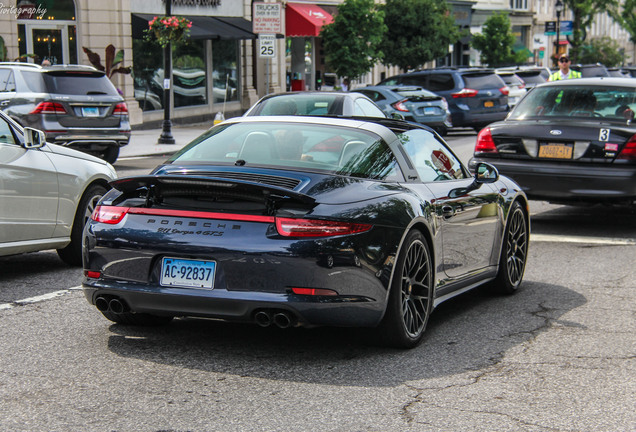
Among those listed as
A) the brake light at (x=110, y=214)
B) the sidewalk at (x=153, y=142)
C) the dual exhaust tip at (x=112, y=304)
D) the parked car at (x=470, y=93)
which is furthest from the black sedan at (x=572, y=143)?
the parked car at (x=470, y=93)

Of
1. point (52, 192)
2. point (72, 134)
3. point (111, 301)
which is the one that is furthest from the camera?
point (72, 134)

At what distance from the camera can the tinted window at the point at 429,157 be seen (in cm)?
688

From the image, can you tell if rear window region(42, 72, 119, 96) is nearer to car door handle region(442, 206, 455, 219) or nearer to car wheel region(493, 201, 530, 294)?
car wheel region(493, 201, 530, 294)

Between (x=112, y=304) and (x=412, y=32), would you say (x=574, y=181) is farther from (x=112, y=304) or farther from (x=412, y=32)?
(x=412, y=32)

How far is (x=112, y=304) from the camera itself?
19.2 feet

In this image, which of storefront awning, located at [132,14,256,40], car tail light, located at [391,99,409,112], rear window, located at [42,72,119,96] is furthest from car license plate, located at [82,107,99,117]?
storefront awning, located at [132,14,256,40]

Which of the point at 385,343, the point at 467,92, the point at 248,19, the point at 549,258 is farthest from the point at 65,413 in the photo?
the point at 248,19

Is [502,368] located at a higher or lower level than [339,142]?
lower

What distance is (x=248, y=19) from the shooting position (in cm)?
3772

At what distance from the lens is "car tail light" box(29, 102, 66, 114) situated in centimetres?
1772

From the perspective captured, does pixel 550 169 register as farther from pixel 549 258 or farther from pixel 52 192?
pixel 52 192

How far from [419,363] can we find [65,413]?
6.65 feet

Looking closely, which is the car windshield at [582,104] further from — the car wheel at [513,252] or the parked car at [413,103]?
the parked car at [413,103]

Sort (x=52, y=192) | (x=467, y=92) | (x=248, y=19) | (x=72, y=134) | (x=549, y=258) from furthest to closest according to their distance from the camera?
(x=248, y=19)
(x=467, y=92)
(x=72, y=134)
(x=549, y=258)
(x=52, y=192)
